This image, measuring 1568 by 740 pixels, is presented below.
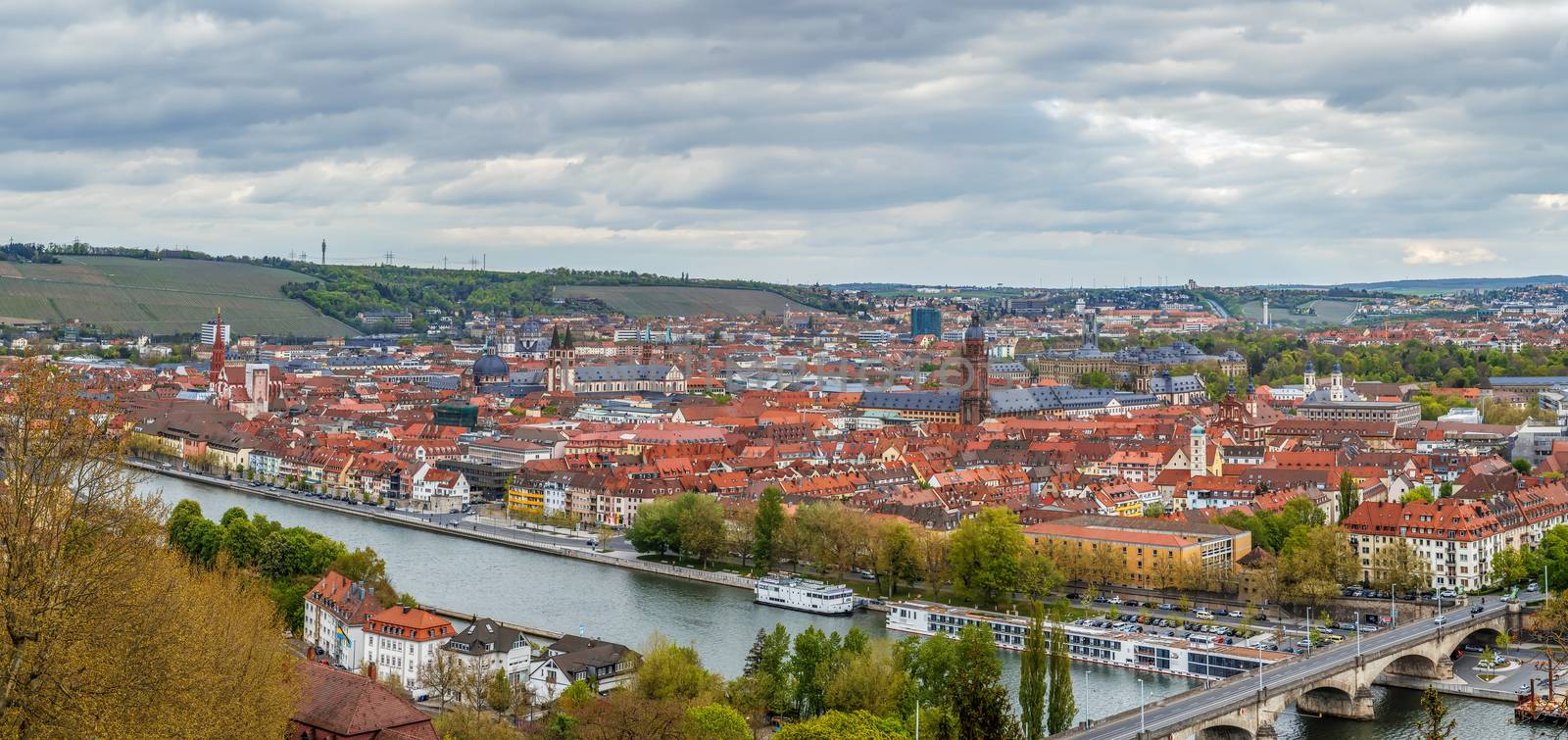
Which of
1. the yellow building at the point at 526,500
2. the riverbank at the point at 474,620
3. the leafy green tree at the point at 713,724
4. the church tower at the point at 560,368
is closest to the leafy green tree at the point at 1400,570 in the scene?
the riverbank at the point at 474,620

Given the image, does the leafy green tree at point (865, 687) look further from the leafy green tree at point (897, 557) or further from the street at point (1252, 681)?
the leafy green tree at point (897, 557)

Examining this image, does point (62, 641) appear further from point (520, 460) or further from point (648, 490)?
point (520, 460)

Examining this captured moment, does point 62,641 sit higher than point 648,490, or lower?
higher

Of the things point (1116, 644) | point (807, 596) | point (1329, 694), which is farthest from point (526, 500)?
point (1329, 694)

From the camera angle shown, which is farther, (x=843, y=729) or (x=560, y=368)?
(x=560, y=368)

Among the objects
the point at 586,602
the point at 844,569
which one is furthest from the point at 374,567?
the point at 844,569

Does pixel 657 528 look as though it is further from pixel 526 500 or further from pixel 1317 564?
pixel 1317 564
